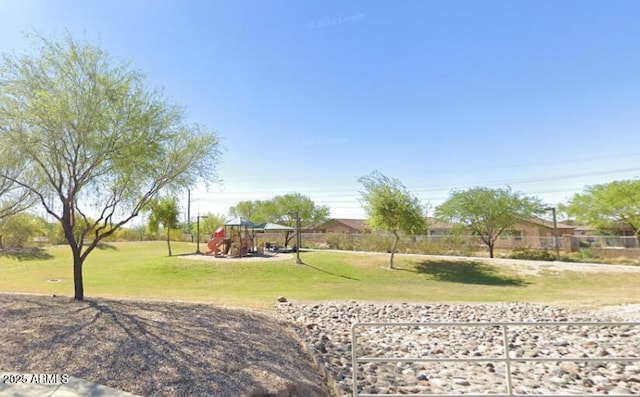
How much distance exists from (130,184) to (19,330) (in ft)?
14.5

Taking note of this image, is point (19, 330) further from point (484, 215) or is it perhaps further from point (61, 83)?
point (484, 215)

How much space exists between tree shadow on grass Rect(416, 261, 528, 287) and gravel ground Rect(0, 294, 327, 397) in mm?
15045

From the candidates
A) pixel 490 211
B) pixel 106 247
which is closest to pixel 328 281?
pixel 490 211

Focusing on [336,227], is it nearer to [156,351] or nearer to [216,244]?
[216,244]

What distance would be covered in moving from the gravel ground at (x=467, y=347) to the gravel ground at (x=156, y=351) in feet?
3.49

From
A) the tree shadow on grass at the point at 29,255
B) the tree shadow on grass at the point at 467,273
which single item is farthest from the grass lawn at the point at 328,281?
the tree shadow on grass at the point at 29,255

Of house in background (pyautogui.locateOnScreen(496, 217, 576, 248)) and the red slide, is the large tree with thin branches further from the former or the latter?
house in background (pyautogui.locateOnScreen(496, 217, 576, 248))

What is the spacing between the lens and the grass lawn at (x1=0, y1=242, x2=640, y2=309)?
12.7 metres

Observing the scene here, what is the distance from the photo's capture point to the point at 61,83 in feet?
23.2

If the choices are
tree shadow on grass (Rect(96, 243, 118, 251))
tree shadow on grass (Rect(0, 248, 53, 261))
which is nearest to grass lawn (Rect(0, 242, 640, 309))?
tree shadow on grass (Rect(0, 248, 53, 261))

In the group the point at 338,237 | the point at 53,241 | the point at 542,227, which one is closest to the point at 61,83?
the point at 338,237

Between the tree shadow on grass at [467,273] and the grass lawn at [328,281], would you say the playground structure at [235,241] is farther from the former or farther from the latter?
the tree shadow on grass at [467,273]

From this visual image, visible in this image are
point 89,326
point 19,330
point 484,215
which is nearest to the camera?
point 19,330

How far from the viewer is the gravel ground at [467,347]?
5.73 metres
